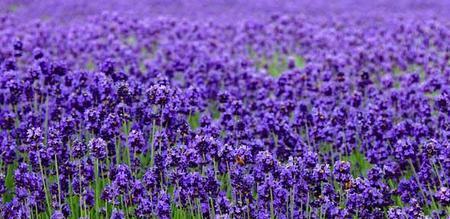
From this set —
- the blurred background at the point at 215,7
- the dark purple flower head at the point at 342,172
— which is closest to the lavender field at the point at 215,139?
the dark purple flower head at the point at 342,172

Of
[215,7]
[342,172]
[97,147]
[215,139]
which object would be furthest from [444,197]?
[215,7]

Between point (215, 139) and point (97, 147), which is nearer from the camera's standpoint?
point (97, 147)

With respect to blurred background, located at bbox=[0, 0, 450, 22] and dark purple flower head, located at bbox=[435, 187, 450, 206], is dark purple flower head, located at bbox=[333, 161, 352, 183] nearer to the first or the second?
dark purple flower head, located at bbox=[435, 187, 450, 206]

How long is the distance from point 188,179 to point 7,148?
1.63m

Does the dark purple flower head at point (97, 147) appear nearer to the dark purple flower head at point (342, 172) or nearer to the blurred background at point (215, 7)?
the dark purple flower head at point (342, 172)

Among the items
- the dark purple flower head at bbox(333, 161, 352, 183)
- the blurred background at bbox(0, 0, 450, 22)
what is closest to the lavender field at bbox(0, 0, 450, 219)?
the dark purple flower head at bbox(333, 161, 352, 183)

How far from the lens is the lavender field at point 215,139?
5.07 meters

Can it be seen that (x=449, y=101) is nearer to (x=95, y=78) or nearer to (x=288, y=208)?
(x=288, y=208)

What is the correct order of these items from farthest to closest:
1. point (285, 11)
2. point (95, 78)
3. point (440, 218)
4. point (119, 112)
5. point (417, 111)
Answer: point (285, 11)
point (417, 111)
point (95, 78)
point (119, 112)
point (440, 218)

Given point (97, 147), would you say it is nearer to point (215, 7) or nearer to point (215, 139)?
Result: point (215, 139)

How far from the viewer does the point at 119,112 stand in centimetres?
595

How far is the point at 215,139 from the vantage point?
18.0 ft

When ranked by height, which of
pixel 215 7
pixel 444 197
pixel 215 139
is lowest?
pixel 215 7

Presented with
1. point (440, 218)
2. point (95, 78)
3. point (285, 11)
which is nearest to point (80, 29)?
point (95, 78)
